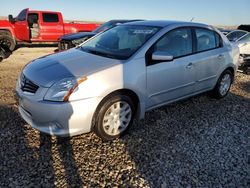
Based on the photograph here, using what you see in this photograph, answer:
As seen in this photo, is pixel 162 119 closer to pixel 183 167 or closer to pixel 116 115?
pixel 116 115

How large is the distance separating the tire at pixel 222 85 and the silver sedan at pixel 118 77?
29 centimetres

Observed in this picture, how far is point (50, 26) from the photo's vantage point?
49.2ft

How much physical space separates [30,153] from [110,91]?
4.30 feet

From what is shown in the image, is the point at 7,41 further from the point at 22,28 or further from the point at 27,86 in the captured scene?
the point at 27,86

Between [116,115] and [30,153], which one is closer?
[30,153]

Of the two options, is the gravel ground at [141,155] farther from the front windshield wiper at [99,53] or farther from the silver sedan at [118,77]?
the front windshield wiper at [99,53]

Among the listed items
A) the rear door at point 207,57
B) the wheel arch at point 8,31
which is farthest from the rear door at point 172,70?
the wheel arch at point 8,31

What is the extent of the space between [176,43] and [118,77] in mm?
1427

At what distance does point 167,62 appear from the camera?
4305 mm

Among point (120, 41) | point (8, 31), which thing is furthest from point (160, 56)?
point (8, 31)

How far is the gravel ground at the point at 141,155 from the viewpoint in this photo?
3086 mm

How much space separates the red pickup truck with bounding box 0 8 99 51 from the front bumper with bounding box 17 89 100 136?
10.8 m

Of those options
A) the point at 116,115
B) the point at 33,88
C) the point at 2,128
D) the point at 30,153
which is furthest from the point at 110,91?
the point at 2,128

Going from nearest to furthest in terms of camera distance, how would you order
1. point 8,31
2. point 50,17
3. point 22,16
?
point 8,31 → point 22,16 → point 50,17
